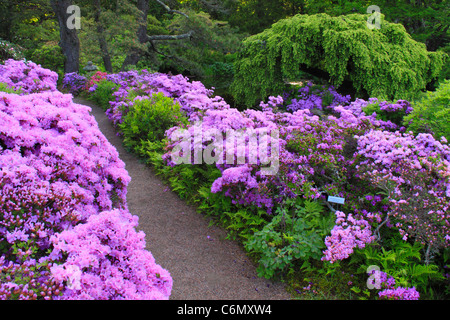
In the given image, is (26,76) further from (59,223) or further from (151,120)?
(59,223)

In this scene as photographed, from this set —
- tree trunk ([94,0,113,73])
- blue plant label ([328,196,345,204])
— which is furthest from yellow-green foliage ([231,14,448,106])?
tree trunk ([94,0,113,73])

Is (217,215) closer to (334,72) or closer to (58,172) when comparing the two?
(58,172)

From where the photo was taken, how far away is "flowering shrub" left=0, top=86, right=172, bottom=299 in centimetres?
178

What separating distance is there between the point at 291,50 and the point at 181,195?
18.0ft

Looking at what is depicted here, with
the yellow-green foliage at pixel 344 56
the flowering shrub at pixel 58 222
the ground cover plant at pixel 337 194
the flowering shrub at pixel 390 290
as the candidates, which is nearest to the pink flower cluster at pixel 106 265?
the flowering shrub at pixel 58 222

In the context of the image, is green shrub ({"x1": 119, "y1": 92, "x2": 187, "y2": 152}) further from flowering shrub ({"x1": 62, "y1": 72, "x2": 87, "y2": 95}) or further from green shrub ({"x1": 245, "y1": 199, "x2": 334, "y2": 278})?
flowering shrub ({"x1": 62, "y1": 72, "x2": 87, "y2": 95})

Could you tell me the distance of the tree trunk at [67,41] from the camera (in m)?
12.3

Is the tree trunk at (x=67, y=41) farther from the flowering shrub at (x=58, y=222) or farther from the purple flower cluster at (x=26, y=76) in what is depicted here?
the flowering shrub at (x=58, y=222)

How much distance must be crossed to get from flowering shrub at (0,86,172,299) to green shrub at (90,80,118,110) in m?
7.16

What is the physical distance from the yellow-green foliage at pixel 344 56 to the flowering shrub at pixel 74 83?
666 centimetres

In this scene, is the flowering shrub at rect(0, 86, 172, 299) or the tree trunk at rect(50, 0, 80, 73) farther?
the tree trunk at rect(50, 0, 80, 73)

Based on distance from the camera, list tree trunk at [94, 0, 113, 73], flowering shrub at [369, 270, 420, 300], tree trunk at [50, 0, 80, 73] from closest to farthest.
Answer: flowering shrub at [369, 270, 420, 300] → tree trunk at [50, 0, 80, 73] → tree trunk at [94, 0, 113, 73]

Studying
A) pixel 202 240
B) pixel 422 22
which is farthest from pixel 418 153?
pixel 422 22
